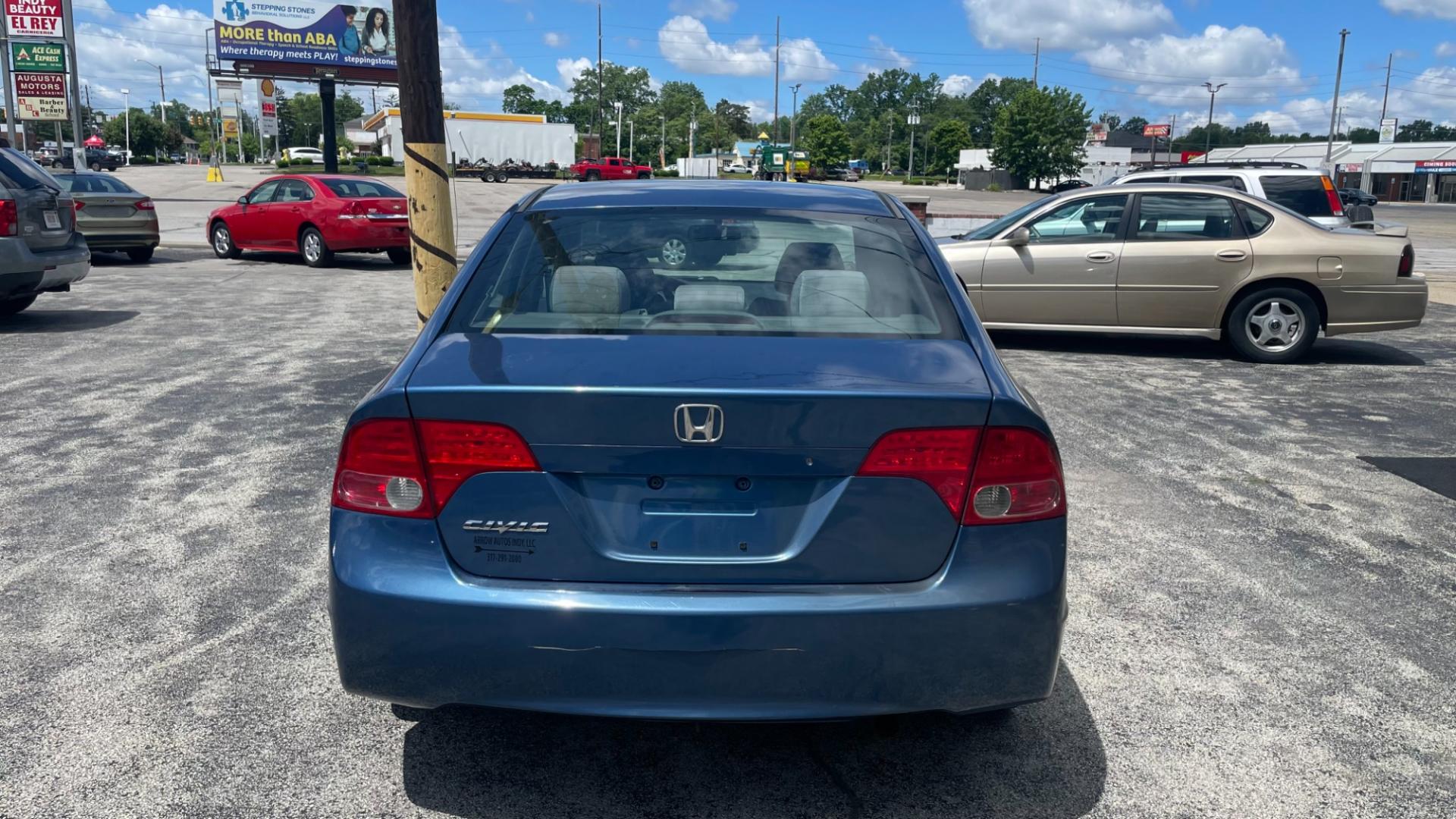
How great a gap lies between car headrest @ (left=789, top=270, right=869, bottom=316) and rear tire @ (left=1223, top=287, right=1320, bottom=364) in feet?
25.2

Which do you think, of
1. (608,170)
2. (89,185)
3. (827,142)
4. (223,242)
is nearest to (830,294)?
(89,185)

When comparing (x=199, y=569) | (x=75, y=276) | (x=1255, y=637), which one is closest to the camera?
(x=1255, y=637)

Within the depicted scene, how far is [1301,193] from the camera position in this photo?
38.2ft

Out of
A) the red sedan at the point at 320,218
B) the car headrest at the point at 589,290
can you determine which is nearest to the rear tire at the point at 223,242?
the red sedan at the point at 320,218

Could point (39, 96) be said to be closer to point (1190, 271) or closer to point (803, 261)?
point (1190, 271)

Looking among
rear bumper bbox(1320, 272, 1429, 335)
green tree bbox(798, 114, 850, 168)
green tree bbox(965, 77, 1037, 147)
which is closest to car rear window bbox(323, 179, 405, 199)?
rear bumper bbox(1320, 272, 1429, 335)

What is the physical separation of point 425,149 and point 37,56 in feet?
80.9

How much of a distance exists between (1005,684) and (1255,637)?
179 centimetres

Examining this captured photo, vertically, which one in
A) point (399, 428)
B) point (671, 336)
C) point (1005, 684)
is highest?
point (671, 336)

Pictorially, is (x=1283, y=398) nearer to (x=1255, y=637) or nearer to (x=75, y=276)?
(x=1255, y=637)

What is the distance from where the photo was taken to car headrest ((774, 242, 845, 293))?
137 inches

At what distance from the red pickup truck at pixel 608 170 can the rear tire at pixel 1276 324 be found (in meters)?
54.8

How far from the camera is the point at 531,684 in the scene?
8.45 ft

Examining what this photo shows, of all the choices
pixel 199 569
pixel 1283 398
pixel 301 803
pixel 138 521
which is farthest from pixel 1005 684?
pixel 1283 398
